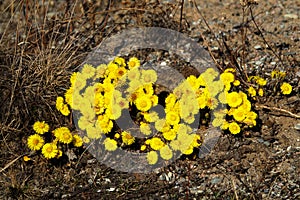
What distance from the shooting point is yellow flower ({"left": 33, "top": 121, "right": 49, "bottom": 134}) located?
3605 millimetres

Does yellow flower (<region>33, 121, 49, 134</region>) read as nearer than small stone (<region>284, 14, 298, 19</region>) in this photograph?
Yes

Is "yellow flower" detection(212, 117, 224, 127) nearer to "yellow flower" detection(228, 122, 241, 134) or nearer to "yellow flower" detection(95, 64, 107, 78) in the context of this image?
"yellow flower" detection(228, 122, 241, 134)

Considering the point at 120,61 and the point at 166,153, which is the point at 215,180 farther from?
the point at 120,61

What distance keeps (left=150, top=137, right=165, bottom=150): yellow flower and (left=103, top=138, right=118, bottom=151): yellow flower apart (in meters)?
0.26

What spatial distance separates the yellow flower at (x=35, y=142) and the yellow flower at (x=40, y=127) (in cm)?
4

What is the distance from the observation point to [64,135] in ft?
11.5

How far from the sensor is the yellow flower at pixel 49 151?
3527 millimetres

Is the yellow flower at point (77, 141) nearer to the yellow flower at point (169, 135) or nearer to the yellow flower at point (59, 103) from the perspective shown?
the yellow flower at point (59, 103)

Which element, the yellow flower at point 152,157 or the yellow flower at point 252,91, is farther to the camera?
the yellow flower at point 252,91

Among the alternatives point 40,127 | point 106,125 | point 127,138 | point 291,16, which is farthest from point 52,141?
point 291,16

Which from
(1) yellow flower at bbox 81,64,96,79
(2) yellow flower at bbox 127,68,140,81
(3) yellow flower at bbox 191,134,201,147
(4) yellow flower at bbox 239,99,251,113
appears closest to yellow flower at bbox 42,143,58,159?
(1) yellow flower at bbox 81,64,96,79

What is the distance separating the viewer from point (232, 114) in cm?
356

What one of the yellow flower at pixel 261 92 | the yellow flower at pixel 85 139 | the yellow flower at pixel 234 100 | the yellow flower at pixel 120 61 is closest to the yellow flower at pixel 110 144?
the yellow flower at pixel 85 139

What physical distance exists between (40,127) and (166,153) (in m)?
0.88
